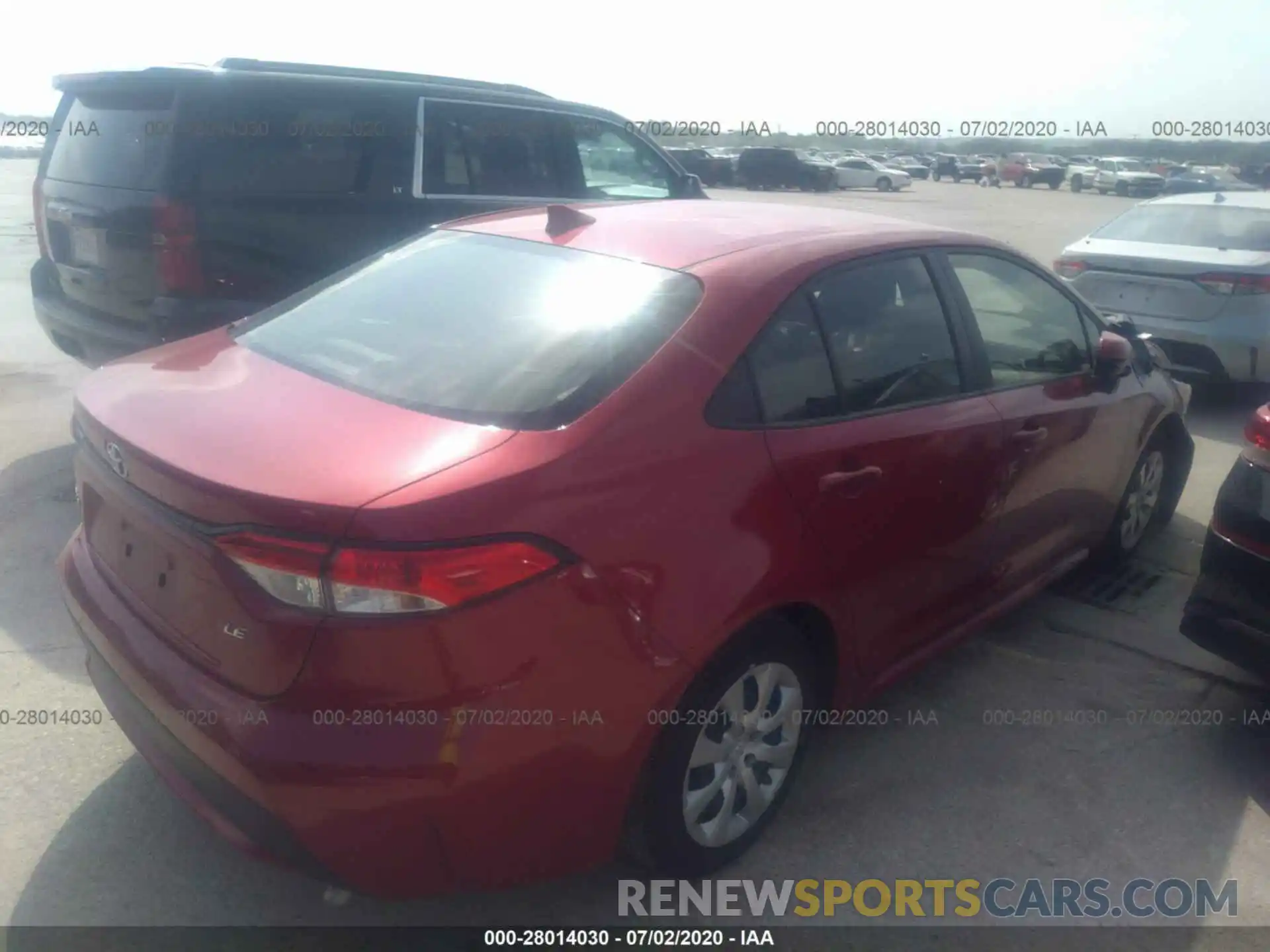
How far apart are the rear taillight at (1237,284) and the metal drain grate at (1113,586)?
305 cm

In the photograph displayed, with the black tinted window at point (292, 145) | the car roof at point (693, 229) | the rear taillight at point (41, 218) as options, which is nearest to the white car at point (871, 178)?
the black tinted window at point (292, 145)

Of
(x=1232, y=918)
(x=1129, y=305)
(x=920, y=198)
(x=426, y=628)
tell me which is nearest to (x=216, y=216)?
(x=426, y=628)

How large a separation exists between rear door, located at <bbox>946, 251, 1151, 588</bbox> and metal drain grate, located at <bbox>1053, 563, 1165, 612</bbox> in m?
0.34

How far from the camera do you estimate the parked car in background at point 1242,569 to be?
10.7ft

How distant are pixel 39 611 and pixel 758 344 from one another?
115 inches

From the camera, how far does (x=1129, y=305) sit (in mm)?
7289

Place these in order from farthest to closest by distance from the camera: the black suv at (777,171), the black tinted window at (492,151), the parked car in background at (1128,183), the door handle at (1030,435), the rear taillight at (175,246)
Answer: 1. the parked car in background at (1128,183)
2. the black suv at (777,171)
3. the black tinted window at (492,151)
4. the rear taillight at (175,246)
5. the door handle at (1030,435)

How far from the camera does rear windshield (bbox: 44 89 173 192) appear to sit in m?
4.91

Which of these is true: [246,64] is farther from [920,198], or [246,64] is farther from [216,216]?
[920,198]

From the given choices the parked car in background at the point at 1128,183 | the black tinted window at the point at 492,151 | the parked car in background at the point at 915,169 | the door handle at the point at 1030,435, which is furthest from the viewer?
the parked car in background at the point at 915,169

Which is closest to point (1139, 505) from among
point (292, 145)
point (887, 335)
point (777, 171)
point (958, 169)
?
point (887, 335)

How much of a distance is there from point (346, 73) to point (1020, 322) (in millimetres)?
3814

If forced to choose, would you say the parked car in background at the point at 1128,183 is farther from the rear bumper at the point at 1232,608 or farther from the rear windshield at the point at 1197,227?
the rear bumper at the point at 1232,608

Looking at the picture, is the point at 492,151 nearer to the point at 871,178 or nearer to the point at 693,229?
the point at 693,229
